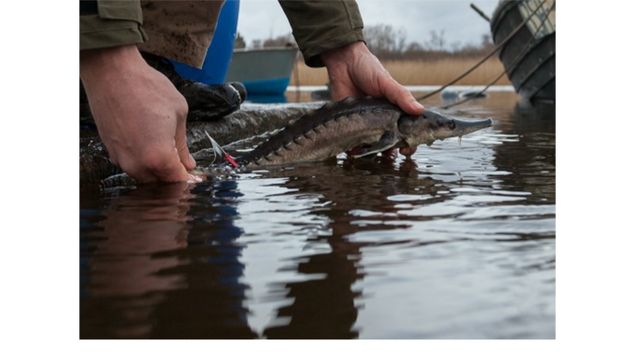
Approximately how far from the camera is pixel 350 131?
9.09ft

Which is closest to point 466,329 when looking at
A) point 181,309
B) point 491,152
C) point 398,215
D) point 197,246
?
point 181,309

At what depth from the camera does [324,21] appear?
2805 millimetres

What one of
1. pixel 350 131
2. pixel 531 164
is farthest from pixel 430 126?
pixel 531 164

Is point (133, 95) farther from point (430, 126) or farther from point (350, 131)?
point (430, 126)

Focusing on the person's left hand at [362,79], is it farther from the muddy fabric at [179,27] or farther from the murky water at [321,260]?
the muddy fabric at [179,27]

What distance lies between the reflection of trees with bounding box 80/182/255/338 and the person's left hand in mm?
1087

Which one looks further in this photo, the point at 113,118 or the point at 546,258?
the point at 113,118

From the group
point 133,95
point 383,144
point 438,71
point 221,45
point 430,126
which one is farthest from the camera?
point 438,71

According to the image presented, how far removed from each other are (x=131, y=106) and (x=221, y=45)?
8.23 feet

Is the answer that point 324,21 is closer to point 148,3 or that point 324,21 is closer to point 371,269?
point 148,3

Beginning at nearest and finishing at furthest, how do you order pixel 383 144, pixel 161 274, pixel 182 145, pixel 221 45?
pixel 161 274 → pixel 182 145 → pixel 383 144 → pixel 221 45

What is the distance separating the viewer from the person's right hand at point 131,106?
190cm

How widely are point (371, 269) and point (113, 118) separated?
1.01 metres

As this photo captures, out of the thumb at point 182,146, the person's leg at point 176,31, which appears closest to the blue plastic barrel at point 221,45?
the person's leg at point 176,31
